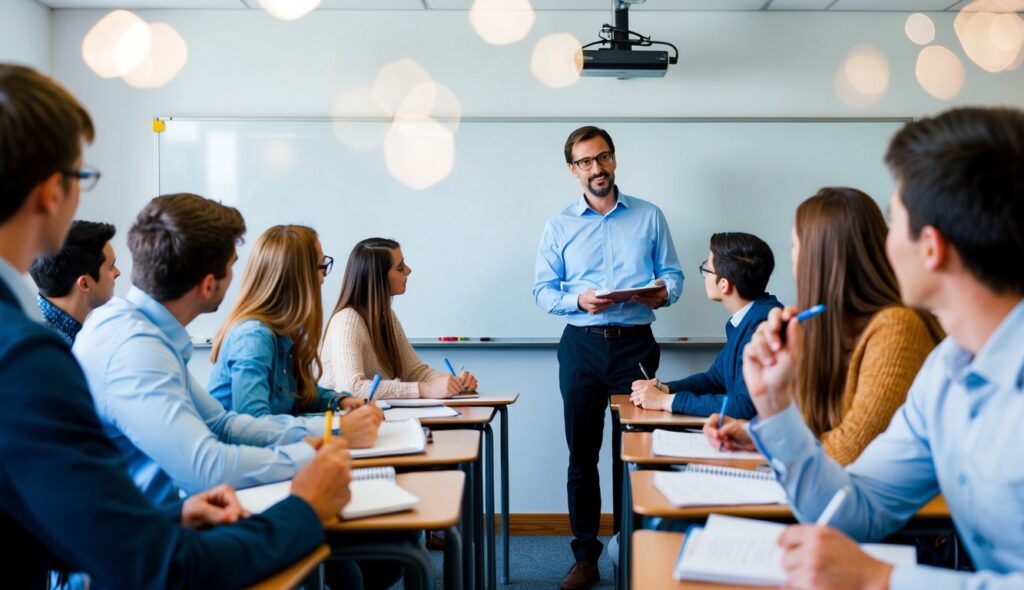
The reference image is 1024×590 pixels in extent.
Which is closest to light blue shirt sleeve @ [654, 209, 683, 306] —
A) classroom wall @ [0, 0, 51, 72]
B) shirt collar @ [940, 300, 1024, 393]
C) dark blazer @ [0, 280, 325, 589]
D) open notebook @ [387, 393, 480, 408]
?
open notebook @ [387, 393, 480, 408]

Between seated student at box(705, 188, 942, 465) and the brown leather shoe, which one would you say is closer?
seated student at box(705, 188, 942, 465)

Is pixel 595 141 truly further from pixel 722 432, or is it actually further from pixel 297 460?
pixel 297 460

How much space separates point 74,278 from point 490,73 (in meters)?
2.30

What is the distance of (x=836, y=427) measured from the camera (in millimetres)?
1938

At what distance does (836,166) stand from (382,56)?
2.37 m

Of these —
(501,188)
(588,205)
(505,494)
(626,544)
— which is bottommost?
(505,494)

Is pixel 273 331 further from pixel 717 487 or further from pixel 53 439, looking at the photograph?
pixel 53 439

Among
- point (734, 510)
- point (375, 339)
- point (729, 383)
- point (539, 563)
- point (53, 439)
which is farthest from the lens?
point (539, 563)

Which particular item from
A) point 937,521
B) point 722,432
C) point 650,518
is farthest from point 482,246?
point 937,521

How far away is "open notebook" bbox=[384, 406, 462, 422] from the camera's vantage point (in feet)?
9.10

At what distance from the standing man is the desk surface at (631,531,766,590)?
6.87 feet

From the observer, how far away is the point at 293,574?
1258 mm

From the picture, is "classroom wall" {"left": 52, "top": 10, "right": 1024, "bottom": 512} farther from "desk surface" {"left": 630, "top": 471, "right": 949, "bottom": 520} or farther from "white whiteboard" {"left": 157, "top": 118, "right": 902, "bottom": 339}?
"desk surface" {"left": 630, "top": 471, "right": 949, "bottom": 520}

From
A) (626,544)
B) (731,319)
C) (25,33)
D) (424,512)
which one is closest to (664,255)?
(731,319)
